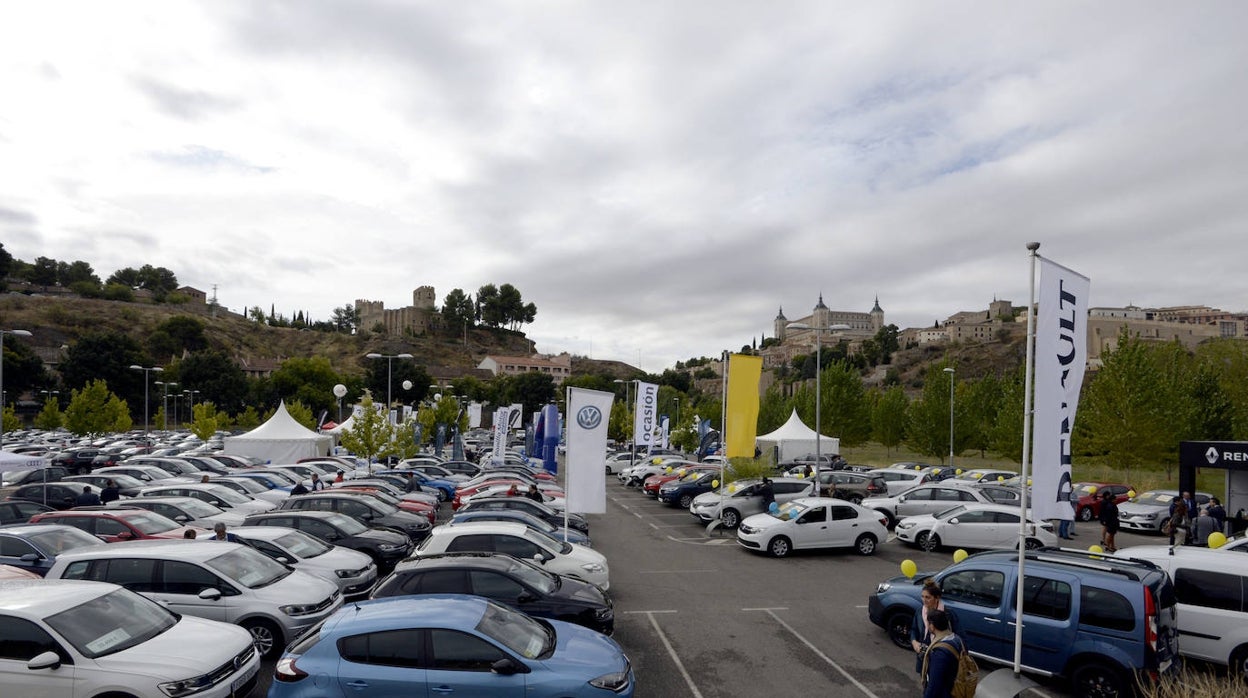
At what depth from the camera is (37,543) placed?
1166cm

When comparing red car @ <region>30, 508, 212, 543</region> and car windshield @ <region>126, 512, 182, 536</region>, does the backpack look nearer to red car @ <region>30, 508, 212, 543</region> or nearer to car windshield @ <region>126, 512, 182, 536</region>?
red car @ <region>30, 508, 212, 543</region>

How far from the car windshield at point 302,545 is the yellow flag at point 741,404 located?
38.3 feet

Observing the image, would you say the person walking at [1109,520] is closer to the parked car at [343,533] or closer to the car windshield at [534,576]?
the car windshield at [534,576]

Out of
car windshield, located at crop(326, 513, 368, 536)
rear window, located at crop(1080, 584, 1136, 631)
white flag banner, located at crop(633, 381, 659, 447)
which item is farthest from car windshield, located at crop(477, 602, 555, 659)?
white flag banner, located at crop(633, 381, 659, 447)

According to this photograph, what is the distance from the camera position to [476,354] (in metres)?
164

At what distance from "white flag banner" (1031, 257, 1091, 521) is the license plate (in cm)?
931

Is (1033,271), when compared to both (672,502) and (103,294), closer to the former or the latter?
(672,502)

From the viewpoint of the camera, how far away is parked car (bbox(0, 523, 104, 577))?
37.2 ft

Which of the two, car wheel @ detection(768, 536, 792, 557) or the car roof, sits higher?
the car roof

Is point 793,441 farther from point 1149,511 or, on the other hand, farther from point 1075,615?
point 1075,615

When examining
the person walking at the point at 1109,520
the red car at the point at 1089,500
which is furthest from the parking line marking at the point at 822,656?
the red car at the point at 1089,500

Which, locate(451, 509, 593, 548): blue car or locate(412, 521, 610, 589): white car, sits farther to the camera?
locate(451, 509, 593, 548): blue car

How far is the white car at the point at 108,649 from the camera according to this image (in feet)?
21.1

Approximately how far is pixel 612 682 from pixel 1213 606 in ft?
26.9
